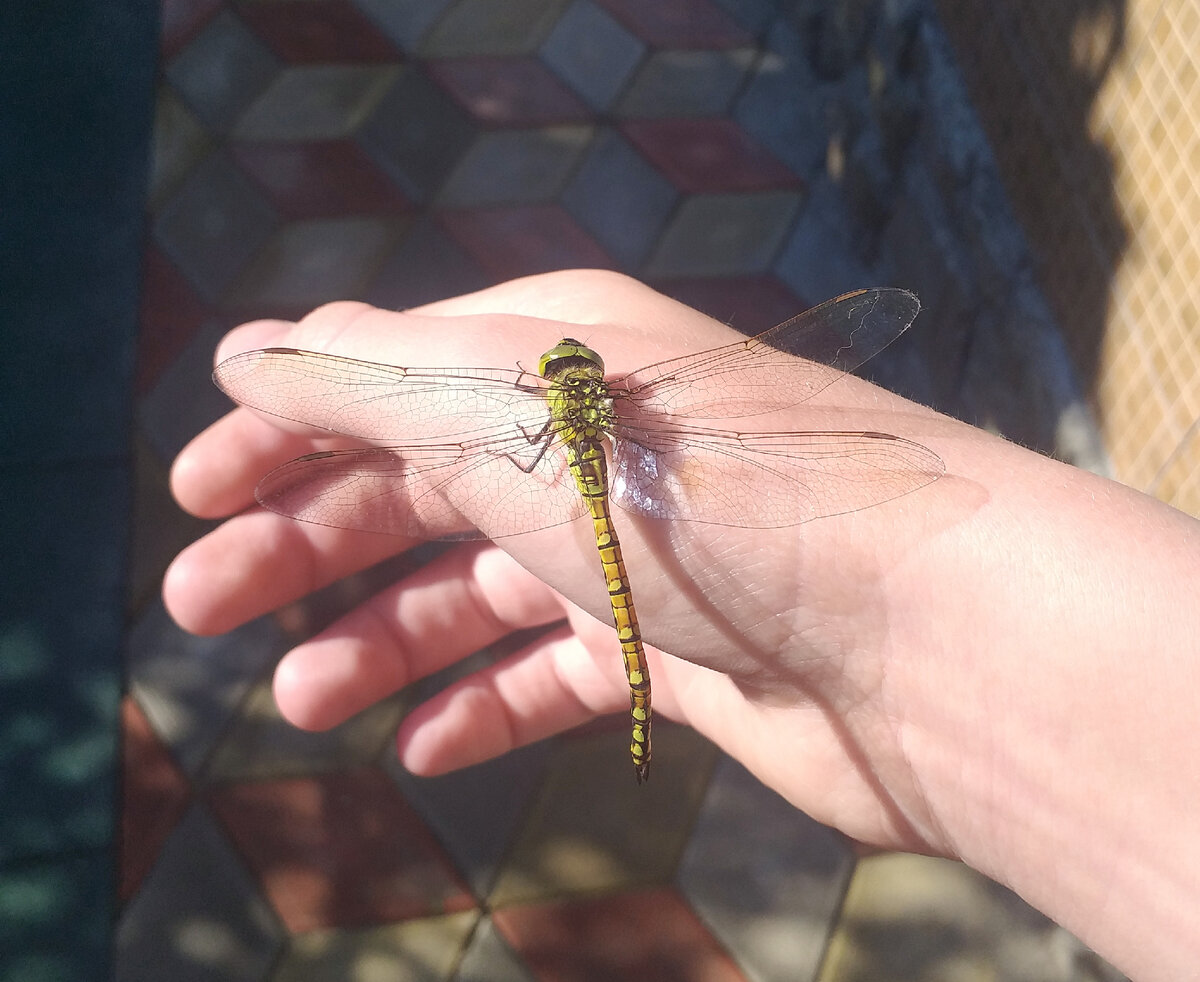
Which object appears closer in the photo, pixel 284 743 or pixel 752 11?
pixel 284 743

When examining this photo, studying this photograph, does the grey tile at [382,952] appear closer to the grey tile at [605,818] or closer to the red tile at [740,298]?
the grey tile at [605,818]

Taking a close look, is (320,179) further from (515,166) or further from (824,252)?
(824,252)

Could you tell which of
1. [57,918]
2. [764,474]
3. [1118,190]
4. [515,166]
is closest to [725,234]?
[515,166]

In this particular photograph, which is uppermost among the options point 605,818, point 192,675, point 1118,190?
point 1118,190

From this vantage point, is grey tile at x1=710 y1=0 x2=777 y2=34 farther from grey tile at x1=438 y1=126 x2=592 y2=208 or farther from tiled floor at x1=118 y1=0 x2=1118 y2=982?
grey tile at x1=438 y1=126 x2=592 y2=208

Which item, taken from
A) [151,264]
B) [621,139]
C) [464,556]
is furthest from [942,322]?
[151,264]
